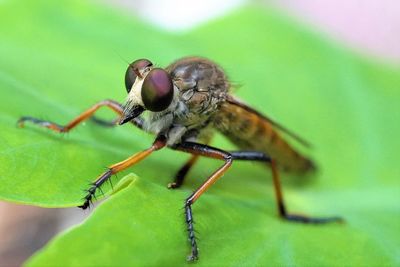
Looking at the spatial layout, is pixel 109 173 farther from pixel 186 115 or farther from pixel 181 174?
pixel 186 115

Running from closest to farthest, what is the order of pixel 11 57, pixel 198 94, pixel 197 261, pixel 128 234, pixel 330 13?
pixel 128 234 < pixel 197 261 < pixel 198 94 < pixel 11 57 < pixel 330 13

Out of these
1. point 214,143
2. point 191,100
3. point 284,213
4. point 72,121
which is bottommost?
point 214,143

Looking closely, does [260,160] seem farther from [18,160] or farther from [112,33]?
[112,33]

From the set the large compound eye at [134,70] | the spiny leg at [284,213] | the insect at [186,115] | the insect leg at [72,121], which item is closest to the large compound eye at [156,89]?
the insect at [186,115]

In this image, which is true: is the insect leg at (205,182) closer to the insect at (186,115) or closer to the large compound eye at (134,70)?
the insect at (186,115)

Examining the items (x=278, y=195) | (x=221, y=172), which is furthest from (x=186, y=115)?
(x=278, y=195)

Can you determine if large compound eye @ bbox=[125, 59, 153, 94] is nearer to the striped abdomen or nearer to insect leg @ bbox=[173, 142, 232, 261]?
insect leg @ bbox=[173, 142, 232, 261]

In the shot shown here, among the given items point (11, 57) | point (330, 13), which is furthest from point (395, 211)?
point (330, 13)
